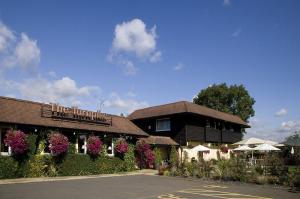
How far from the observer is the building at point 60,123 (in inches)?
842

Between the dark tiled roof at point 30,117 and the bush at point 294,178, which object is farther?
the dark tiled roof at point 30,117

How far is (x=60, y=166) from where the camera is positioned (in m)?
22.9

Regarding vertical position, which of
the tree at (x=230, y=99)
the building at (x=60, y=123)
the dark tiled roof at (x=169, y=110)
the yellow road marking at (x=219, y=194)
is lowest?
the yellow road marking at (x=219, y=194)

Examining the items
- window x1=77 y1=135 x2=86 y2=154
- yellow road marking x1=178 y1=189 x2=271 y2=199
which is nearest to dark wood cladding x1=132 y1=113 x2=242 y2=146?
window x1=77 y1=135 x2=86 y2=154

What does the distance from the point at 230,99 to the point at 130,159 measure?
41.8 metres

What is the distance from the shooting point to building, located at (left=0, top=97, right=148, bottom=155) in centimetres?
2139

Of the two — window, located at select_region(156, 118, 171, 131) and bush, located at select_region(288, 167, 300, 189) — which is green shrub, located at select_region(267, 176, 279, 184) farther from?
window, located at select_region(156, 118, 171, 131)

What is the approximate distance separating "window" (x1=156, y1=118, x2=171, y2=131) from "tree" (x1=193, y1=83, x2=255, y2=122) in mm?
30002

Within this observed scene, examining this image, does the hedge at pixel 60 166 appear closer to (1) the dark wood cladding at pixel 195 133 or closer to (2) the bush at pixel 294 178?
(1) the dark wood cladding at pixel 195 133

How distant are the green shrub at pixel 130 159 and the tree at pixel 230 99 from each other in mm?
39049

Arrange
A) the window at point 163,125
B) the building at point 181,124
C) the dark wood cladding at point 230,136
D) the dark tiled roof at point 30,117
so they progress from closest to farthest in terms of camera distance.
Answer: the dark tiled roof at point 30,117 → the building at point 181,124 → the window at point 163,125 → the dark wood cladding at point 230,136

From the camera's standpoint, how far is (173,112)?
117 ft

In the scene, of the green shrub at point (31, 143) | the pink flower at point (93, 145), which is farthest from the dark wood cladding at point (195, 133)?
the green shrub at point (31, 143)

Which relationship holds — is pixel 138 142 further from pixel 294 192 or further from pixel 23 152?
pixel 294 192
